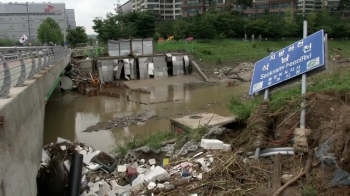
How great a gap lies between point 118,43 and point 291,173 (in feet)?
96.9

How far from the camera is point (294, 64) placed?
6.54 metres

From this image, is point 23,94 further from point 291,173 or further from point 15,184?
point 291,173

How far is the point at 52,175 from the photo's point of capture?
6922 millimetres

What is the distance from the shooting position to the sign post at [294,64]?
614cm

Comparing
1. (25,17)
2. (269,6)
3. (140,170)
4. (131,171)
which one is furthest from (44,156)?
(25,17)

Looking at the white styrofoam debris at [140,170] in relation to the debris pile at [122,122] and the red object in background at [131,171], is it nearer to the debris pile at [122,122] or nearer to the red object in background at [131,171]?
the red object in background at [131,171]

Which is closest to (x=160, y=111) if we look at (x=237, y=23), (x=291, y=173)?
(x=291, y=173)

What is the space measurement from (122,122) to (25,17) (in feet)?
272

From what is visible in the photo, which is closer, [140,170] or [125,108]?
[140,170]

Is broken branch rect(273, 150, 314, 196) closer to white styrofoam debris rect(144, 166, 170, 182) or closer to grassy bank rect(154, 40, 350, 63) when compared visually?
white styrofoam debris rect(144, 166, 170, 182)

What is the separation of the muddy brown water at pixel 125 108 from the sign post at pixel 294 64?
7564 mm

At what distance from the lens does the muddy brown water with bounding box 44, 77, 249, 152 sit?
610 inches

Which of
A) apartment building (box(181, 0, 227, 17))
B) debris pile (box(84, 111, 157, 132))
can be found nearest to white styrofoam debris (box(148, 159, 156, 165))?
debris pile (box(84, 111, 157, 132))

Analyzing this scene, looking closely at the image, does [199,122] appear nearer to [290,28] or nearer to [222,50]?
[222,50]
